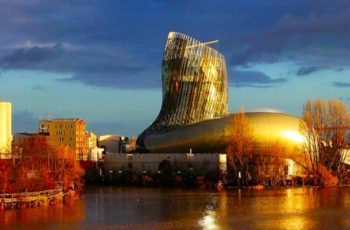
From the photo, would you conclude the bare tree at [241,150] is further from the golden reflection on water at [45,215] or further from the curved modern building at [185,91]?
the golden reflection on water at [45,215]

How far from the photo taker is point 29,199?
44.6m

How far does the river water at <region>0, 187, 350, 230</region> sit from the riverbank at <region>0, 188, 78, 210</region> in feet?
4.50

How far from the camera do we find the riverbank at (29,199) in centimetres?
4378

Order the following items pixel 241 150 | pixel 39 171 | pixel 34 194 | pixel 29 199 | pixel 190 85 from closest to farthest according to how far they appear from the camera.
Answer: pixel 29 199 → pixel 34 194 → pixel 39 171 → pixel 241 150 → pixel 190 85

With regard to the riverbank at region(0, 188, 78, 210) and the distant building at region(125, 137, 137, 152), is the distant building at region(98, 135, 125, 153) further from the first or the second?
the riverbank at region(0, 188, 78, 210)

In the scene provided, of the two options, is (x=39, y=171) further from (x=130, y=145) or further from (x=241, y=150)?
(x=130, y=145)

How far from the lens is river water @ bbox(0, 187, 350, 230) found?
34.6m

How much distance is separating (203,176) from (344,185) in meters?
13.8

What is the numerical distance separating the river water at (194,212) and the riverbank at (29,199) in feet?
4.50

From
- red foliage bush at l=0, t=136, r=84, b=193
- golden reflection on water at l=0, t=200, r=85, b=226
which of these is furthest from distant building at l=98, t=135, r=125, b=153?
golden reflection on water at l=0, t=200, r=85, b=226

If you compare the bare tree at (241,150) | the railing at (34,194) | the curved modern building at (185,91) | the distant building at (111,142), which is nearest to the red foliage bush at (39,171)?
the railing at (34,194)

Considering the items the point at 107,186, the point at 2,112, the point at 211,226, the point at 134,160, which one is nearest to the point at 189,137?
the point at 134,160

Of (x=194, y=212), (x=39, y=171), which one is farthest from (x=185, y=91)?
(x=194, y=212)

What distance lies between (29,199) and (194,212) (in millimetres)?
11598
